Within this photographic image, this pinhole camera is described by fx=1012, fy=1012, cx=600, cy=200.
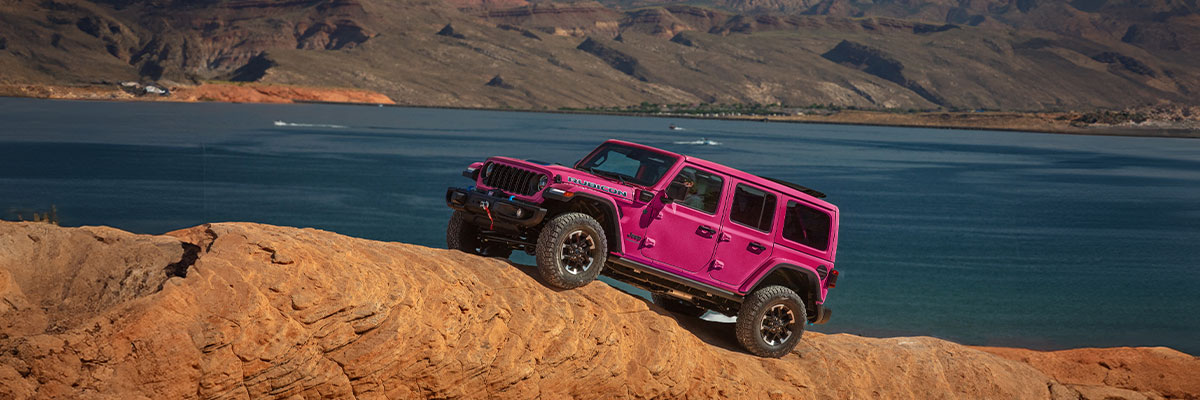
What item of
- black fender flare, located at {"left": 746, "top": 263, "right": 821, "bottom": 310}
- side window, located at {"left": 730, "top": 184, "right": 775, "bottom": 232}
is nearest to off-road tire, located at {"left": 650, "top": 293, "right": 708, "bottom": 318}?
black fender flare, located at {"left": 746, "top": 263, "right": 821, "bottom": 310}

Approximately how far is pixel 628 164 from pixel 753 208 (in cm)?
161

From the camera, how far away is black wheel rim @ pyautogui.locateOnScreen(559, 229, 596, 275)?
35.3ft

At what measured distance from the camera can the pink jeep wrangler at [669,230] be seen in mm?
10859

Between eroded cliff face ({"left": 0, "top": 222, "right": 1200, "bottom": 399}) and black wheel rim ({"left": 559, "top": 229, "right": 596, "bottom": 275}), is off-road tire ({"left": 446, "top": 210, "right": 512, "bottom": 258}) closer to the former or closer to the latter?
eroded cliff face ({"left": 0, "top": 222, "right": 1200, "bottom": 399})

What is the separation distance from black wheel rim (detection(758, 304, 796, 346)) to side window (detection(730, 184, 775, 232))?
1.03 m

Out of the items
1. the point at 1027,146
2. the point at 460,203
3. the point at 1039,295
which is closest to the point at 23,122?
the point at 1039,295

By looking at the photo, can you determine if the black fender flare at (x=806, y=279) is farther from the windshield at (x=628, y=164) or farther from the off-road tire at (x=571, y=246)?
the off-road tire at (x=571, y=246)

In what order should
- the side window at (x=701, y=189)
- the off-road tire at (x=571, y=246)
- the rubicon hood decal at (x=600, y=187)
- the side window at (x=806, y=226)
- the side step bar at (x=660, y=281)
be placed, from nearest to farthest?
A: the off-road tire at (x=571, y=246) → the rubicon hood decal at (x=600, y=187) → the side step bar at (x=660, y=281) → the side window at (x=701, y=189) → the side window at (x=806, y=226)

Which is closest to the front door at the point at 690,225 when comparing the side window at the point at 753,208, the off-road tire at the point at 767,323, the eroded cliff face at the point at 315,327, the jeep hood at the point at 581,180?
the side window at the point at 753,208

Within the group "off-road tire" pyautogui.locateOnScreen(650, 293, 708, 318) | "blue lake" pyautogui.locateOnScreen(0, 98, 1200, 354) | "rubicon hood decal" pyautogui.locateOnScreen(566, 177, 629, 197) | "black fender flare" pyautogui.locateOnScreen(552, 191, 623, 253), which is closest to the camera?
"rubicon hood decal" pyautogui.locateOnScreen(566, 177, 629, 197)

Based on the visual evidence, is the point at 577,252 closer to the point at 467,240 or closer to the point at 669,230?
the point at 669,230

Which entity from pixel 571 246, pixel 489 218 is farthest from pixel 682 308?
pixel 489 218

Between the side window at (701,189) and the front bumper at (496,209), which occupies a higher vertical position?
the side window at (701,189)

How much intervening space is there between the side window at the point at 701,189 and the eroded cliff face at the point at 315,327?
1.32m
